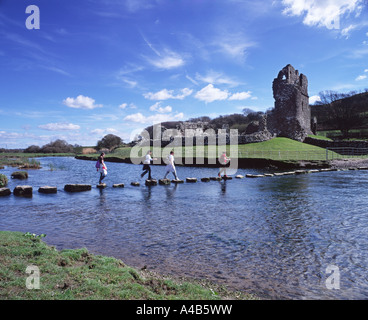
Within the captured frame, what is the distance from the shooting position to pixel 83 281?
471cm

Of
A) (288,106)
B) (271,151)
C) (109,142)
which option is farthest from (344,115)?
(109,142)

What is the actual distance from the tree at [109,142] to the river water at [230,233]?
73374 mm

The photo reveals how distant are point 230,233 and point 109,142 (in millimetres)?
83197

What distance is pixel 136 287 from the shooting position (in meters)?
4.61

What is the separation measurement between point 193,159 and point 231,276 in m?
34.1

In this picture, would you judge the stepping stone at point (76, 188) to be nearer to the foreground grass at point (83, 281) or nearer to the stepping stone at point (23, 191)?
the stepping stone at point (23, 191)

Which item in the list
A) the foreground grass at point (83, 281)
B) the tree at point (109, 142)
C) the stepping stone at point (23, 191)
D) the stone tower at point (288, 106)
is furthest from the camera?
the tree at point (109, 142)

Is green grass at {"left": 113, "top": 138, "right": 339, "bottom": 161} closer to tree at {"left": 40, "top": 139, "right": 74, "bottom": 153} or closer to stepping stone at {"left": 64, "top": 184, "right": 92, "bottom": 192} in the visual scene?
stepping stone at {"left": 64, "top": 184, "right": 92, "bottom": 192}

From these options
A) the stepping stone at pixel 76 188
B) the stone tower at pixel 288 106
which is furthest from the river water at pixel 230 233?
the stone tower at pixel 288 106

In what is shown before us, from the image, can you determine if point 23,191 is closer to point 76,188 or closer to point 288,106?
point 76,188

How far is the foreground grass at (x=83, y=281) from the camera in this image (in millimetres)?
4254

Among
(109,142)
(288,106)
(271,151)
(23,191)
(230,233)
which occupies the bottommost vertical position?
(230,233)
